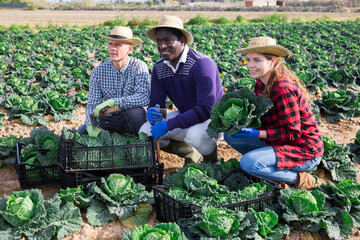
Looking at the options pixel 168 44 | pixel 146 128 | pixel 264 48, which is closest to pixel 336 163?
pixel 264 48

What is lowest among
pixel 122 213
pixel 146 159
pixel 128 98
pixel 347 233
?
pixel 347 233

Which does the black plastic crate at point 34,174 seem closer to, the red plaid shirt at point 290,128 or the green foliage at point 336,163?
the red plaid shirt at point 290,128

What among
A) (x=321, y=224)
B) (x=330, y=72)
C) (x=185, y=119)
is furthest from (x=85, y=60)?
(x=321, y=224)

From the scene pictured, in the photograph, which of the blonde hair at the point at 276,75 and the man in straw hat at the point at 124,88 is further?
the man in straw hat at the point at 124,88

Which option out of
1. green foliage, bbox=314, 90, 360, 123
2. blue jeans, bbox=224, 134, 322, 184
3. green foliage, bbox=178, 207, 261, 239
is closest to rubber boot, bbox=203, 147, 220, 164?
blue jeans, bbox=224, 134, 322, 184

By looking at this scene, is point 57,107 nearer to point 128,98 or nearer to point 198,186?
point 128,98

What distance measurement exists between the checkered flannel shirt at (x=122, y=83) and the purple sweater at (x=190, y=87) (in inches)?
5.7

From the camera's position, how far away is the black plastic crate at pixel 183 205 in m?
2.93

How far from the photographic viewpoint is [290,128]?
3484 mm

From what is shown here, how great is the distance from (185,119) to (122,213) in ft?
4.10

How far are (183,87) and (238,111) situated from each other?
968 mm

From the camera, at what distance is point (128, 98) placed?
4.35 meters

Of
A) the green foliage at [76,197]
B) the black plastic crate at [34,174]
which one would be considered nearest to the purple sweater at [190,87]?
Result: the green foliage at [76,197]

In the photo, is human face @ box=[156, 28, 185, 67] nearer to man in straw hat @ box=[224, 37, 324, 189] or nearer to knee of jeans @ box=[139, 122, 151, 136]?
man in straw hat @ box=[224, 37, 324, 189]
